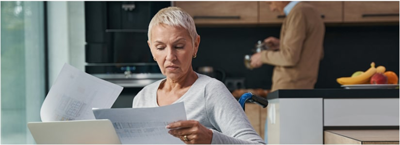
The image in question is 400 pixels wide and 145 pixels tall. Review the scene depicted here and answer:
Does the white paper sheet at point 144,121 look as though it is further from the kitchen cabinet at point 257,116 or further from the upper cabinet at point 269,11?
the upper cabinet at point 269,11

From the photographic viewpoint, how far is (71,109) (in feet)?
3.81

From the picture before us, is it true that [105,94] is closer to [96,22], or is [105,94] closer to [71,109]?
[71,109]

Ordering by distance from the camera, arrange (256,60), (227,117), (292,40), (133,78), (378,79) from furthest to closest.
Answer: (133,78)
(256,60)
(292,40)
(378,79)
(227,117)

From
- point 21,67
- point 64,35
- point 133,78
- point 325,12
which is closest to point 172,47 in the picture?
point 21,67

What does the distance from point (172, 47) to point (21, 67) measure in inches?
95.2

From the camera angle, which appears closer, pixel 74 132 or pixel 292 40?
pixel 74 132

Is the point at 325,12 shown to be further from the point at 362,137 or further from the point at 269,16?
the point at 362,137

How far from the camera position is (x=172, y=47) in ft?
3.67

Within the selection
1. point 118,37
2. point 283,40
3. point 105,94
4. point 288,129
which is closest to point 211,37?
point 118,37

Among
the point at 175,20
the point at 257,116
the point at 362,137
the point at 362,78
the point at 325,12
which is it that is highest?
the point at 325,12

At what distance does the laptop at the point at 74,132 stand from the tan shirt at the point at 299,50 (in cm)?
229

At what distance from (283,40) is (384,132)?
55.8 inches

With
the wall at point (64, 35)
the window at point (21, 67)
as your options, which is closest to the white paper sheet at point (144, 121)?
the window at point (21, 67)

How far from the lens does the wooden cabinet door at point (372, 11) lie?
4012mm
